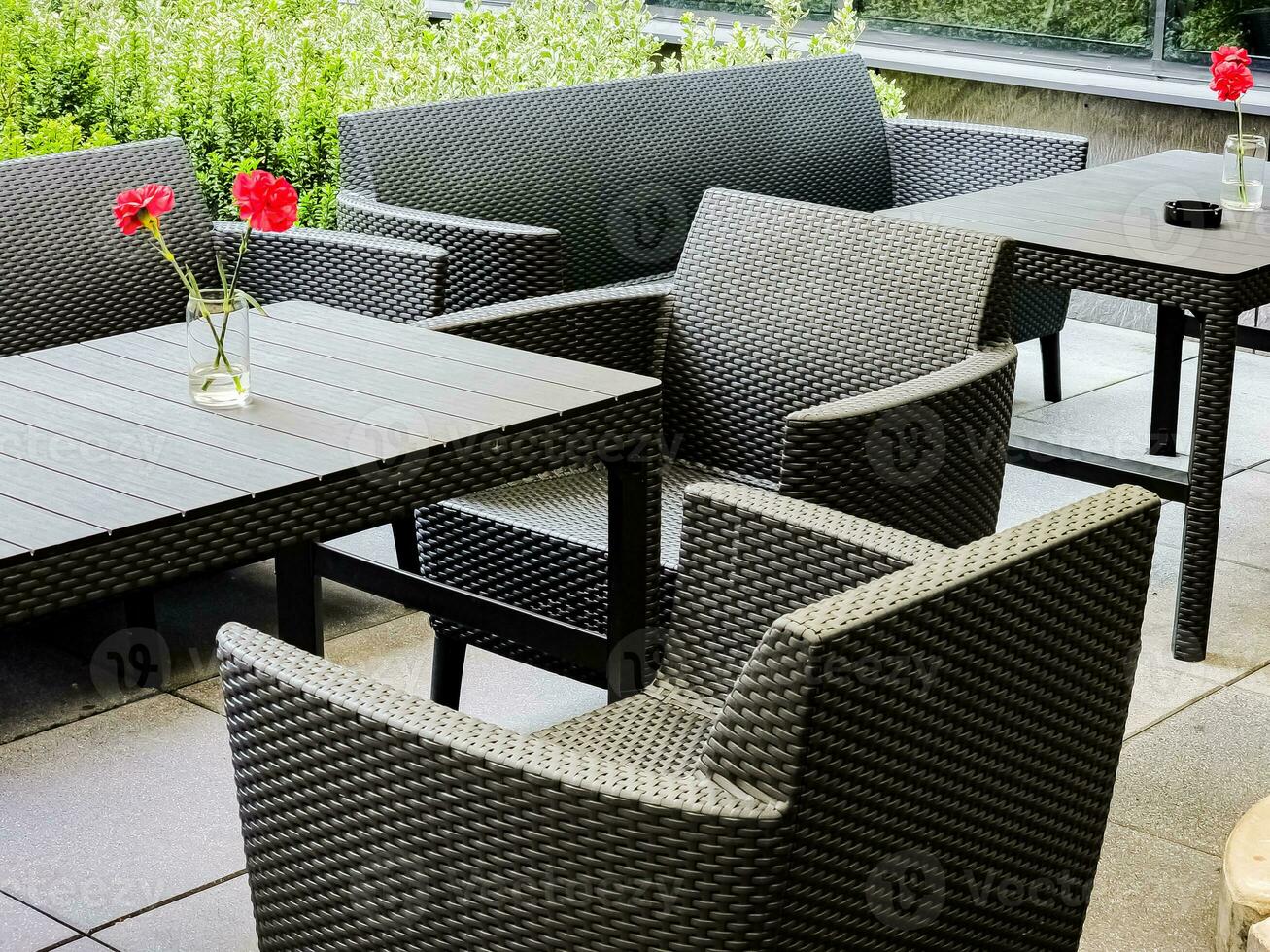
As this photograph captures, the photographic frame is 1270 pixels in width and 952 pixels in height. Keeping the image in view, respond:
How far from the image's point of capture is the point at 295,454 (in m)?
2.11

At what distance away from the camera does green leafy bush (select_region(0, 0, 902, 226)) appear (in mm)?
4664

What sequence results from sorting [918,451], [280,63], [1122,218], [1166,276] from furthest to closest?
1. [280,63]
2. [1122,218]
3. [1166,276]
4. [918,451]

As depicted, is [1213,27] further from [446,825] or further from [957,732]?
[446,825]

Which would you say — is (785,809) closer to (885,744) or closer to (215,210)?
(885,744)

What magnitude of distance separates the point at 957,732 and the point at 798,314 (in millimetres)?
1593

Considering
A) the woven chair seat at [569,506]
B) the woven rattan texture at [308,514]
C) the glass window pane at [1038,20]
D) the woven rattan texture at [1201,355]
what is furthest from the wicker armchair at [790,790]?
the glass window pane at [1038,20]

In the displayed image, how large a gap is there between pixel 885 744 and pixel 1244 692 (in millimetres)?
2049

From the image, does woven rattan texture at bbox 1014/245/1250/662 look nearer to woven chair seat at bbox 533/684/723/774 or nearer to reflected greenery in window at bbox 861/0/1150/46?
woven chair seat at bbox 533/684/723/774

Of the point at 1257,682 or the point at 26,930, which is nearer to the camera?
the point at 26,930

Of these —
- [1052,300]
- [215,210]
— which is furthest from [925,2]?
[215,210]

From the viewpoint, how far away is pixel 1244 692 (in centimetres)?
326

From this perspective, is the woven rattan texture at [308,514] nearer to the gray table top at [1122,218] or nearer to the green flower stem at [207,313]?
the green flower stem at [207,313]

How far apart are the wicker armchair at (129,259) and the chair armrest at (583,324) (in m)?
0.49

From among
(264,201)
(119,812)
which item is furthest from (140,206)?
(119,812)
